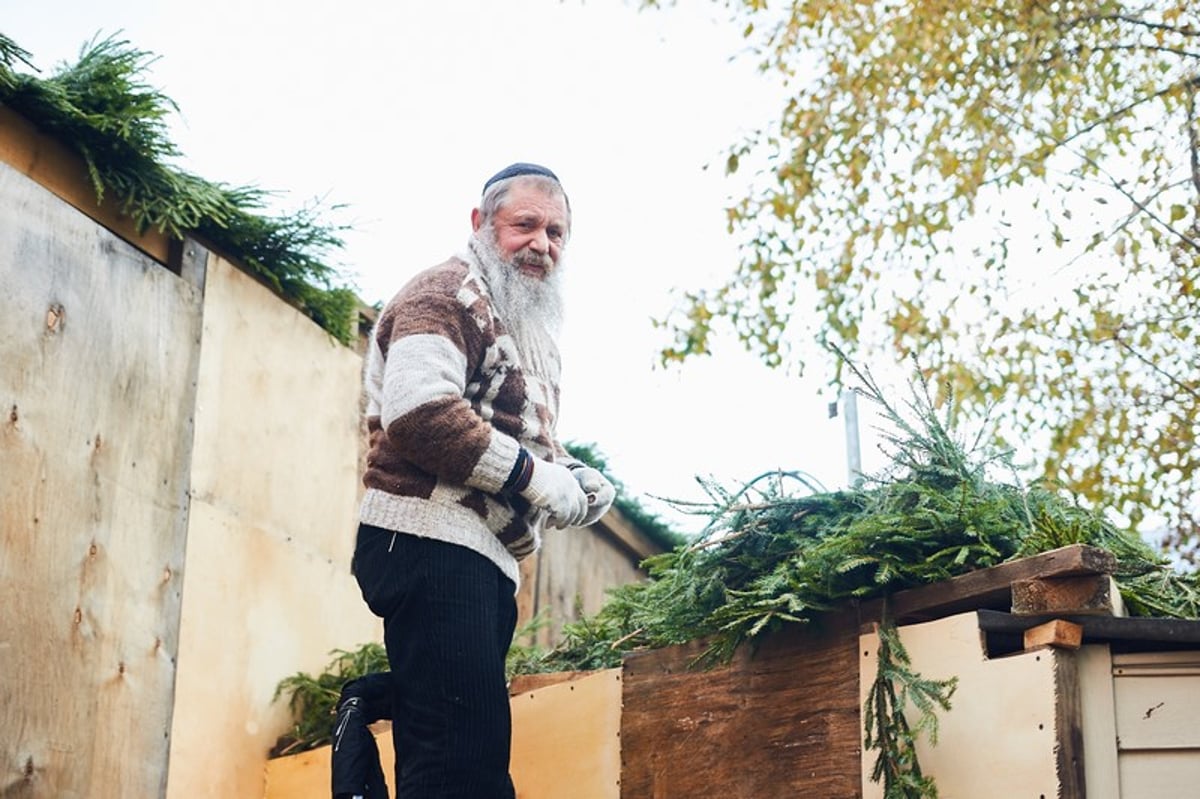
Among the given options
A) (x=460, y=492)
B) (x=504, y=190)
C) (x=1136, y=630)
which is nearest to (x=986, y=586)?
(x=1136, y=630)

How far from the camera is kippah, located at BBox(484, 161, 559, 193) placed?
3404mm

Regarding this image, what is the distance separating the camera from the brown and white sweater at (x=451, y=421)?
9.80 feet

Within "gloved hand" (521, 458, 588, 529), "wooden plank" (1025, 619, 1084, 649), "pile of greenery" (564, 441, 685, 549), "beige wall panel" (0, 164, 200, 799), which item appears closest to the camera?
"wooden plank" (1025, 619, 1084, 649)

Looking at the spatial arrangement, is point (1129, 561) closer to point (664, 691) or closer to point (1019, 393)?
point (664, 691)

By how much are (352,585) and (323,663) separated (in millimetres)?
320

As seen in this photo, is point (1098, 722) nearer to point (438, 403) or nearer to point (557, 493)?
point (557, 493)

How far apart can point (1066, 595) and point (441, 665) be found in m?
1.24

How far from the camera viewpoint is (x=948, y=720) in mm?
3115

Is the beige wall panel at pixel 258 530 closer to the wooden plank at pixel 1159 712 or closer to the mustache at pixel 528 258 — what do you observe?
the mustache at pixel 528 258

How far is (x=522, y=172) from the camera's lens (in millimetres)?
3402

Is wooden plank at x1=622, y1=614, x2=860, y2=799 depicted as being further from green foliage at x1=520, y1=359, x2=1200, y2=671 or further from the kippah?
the kippah

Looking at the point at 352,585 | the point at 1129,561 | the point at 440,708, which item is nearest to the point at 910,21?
the point at 352,585

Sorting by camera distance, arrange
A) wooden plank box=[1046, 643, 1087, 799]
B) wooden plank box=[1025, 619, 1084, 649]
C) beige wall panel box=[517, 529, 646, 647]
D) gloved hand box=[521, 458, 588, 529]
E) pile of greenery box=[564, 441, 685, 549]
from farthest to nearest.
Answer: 1. pile of greenery box=[564, 441, 685, 549]
2. beige wall panel box=[517, 529, 646, 647]
3. gloved hand box=[521, 458, 588, 529]
4. wooden plank box=[1025, 619, 1084, 649]
5. wooden plank box=[1046, 643, 1087, 799]

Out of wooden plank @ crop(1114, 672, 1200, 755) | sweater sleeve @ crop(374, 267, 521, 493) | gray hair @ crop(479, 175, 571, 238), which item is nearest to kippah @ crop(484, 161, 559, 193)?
gray hair @ crop(479, 175, 571, 238)
